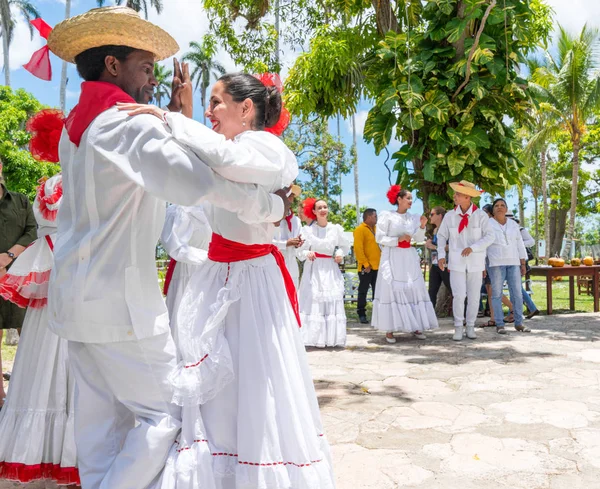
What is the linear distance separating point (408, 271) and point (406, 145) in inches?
108

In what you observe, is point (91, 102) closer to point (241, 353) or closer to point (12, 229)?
point (241, 353)

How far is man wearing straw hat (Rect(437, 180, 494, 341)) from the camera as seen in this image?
24.3 ft

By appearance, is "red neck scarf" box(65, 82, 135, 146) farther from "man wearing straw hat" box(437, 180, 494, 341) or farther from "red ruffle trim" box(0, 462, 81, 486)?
"man wearing straw hat" box(437, 180, 494, 341)

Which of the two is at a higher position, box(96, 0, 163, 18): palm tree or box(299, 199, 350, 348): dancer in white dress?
box(96, 0, 163, 18): palm tree

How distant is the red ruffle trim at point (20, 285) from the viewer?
3203 millimetres

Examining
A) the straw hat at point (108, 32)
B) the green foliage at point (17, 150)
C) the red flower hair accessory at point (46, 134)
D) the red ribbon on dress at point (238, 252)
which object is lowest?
the red ribbon on dress at point (238, 252)

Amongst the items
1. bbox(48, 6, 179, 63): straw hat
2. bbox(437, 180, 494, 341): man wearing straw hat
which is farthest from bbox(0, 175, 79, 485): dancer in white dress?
bbox(437, 180, 494, 341): man wearing straw hat

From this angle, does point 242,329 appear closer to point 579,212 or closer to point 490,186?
point 490,186

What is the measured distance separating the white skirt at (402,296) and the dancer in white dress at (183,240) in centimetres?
397

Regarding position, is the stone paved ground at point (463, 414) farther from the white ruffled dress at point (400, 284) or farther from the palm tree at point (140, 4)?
the palm tree at point (140, 4)

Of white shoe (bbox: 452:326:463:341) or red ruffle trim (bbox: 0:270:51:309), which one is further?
white shoe (bbox: 452:326:463:341)

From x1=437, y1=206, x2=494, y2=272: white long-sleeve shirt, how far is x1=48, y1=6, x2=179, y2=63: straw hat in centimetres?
595

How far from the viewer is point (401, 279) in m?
7.59

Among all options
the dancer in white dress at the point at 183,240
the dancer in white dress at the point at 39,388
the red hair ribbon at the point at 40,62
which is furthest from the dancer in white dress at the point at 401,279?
the red hair ribbon at the point at 40,62
